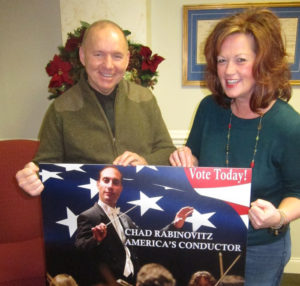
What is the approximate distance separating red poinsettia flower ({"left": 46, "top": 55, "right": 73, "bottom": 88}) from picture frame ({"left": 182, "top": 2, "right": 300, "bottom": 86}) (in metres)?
0.89

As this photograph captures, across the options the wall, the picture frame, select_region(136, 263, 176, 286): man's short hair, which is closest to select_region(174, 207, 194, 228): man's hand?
select_region(136, 263, 176, 286): man's short hair

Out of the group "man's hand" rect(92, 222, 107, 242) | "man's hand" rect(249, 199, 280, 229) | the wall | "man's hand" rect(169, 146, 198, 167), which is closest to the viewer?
"man's hand" rect(249, 199, 280, 229)

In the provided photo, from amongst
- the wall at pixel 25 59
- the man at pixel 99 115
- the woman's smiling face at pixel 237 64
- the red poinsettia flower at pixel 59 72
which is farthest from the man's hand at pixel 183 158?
the wall at pixel 25 59

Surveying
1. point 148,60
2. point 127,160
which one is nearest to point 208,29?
point 148,60

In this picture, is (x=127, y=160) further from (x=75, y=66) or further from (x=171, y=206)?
(x=75, y=66)

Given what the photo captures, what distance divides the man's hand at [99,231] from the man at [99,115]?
277mm

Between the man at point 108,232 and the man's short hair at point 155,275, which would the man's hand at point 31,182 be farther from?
the man's short hair at point 155,275

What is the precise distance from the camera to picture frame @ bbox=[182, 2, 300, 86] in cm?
201

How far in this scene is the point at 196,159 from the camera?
3.83 ft

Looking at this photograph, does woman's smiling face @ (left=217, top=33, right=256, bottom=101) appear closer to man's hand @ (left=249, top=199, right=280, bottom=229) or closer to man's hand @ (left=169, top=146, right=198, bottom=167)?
man's hand @ (left=169, top=146, right=198, bottom=167)

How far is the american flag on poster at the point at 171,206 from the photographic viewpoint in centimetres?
88

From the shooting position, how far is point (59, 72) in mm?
1597

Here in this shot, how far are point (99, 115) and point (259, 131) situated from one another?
0.61m

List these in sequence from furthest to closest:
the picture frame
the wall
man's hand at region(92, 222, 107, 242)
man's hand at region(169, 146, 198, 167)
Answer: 1. the wall
2. the picture frame
3. man's hand at region(169, 146, 198, 167)
4. man's hand at region(92, 222, 107, 242)
